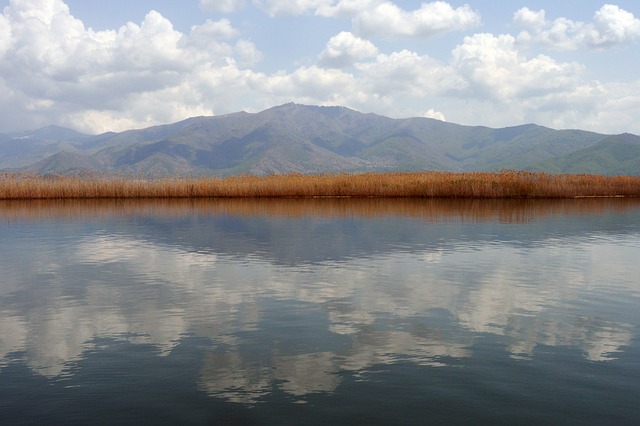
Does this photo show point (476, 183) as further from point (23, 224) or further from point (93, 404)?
point (93, 404)

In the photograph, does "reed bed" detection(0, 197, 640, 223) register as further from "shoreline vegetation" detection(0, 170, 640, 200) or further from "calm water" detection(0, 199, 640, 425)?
"calm water" detection(0, 199, 640, 425)

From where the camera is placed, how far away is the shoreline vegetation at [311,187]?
63812mm

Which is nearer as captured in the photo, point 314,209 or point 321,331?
point 321,331

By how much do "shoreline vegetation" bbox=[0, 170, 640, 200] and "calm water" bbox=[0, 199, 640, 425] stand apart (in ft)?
112

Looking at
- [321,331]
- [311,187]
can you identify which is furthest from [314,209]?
[321,331]

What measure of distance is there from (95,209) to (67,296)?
1394 inches

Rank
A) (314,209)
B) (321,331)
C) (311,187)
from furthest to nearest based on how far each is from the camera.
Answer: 1. (311,187)
2. (314,209)
3. (321,331)

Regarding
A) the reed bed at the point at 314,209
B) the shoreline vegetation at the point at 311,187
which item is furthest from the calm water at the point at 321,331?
the shoreline vegetation at the point at 311,187

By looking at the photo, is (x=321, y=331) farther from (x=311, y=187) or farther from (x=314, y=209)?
(x=311, y=187)

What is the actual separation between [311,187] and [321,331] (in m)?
52.2

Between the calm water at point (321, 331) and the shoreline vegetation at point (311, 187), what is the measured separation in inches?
1340

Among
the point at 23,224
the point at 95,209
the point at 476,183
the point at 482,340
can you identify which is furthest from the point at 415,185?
the point at 482,340

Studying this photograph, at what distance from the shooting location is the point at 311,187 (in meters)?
65.7

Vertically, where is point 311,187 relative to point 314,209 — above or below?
above
